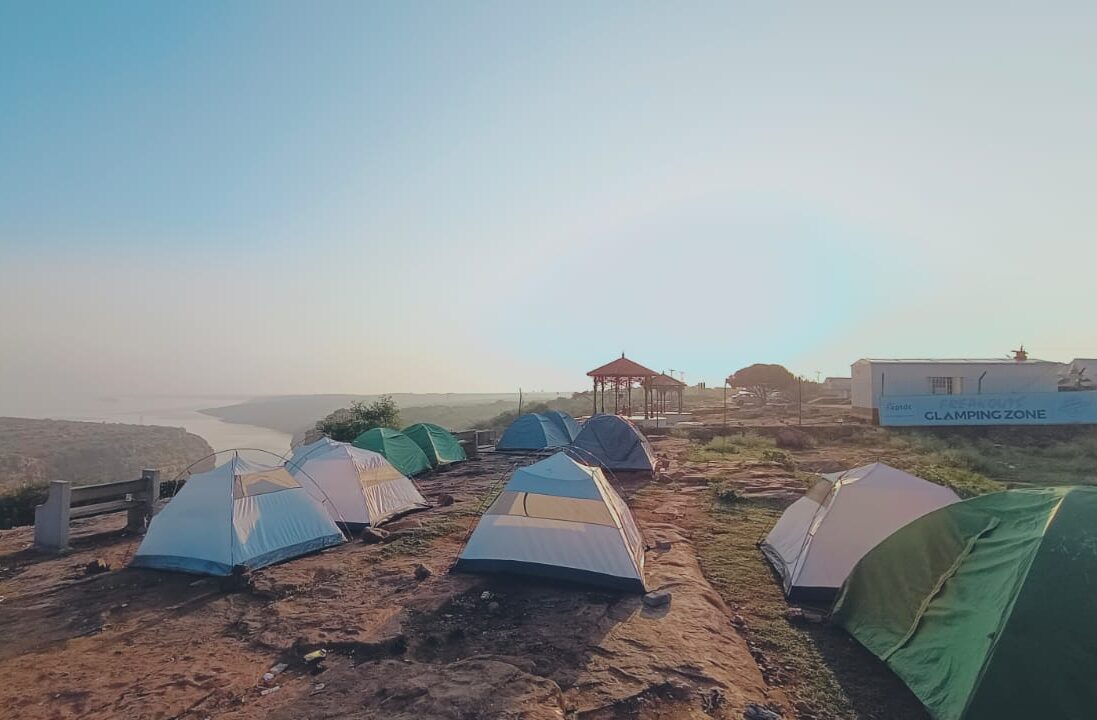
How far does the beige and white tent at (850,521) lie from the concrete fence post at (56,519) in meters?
10.9

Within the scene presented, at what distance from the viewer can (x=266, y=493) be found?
8.97 meters

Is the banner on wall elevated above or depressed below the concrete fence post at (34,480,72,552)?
above

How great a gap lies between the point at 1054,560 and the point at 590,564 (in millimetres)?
4523

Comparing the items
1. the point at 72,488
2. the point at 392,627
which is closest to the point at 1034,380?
the point at 392,627

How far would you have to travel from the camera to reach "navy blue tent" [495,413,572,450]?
21.6 meters

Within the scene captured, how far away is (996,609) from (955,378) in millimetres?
30735

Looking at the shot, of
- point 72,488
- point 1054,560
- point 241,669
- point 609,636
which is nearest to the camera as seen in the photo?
point 1054,560

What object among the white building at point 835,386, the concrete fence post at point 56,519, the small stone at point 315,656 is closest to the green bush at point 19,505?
the concrete fence post at point 56,519

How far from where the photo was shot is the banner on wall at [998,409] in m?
25.0

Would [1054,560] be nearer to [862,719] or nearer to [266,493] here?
[862,719]

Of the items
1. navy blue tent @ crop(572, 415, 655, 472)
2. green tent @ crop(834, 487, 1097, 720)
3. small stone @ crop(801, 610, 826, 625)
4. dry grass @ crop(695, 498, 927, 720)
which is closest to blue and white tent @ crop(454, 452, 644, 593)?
dry grass @ crop(695, 498, 927, 720)

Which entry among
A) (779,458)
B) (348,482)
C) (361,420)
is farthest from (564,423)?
(348,482)

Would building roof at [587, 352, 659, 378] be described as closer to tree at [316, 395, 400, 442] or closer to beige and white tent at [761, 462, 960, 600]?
tree at [316, 395, 400, 442]

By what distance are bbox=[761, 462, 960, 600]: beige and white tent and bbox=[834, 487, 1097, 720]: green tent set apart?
1240mm
